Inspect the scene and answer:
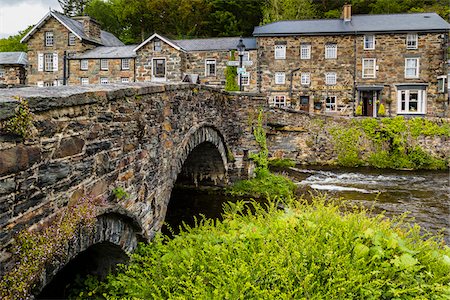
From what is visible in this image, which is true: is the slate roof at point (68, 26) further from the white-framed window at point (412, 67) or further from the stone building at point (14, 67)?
the white-framed window at point (412, 67)

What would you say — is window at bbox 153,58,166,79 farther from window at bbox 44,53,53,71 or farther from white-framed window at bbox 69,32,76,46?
window at bbox 44,53,53,71

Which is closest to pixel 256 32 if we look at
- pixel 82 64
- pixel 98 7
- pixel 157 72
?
pixel 157 72

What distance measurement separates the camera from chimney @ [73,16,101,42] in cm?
3744

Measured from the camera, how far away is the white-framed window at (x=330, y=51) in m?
31.7

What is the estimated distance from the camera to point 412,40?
3080 centimetres

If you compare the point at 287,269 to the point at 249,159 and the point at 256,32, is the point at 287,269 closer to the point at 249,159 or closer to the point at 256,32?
the point at 249,159

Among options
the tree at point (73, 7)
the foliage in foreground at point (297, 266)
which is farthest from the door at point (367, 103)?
the tree at point (73, 7)

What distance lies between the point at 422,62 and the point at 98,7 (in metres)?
42.2

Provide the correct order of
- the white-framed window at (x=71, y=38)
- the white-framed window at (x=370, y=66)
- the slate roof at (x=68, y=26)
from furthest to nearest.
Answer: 1. the white-framed window at (x=71, y=38)
2. the slate roof at (x=68, y=26)
3. the white-framed window at (x=370, y=66)

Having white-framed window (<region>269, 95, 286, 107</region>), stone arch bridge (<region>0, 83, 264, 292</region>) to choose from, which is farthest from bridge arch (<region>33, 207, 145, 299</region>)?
white-framed window (<region>269, 95, 286, 107</region>)

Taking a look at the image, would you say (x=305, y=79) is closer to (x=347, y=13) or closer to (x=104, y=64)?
(x=347, y=13)

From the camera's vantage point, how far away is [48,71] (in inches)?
1491

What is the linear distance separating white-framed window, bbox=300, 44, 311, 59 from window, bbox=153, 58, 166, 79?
11.2 m

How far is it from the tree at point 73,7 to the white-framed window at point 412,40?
43081 millimetres
